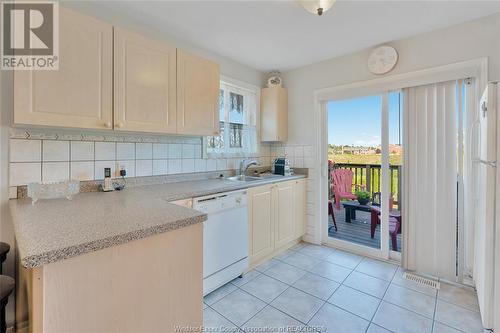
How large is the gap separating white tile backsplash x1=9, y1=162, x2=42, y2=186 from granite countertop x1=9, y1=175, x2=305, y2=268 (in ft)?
0.45

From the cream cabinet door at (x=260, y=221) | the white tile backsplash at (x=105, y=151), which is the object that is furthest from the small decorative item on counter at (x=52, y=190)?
the cream cabinet door at (x=260, y=221)

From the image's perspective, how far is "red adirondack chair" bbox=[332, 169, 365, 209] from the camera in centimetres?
310

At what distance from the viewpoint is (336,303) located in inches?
72.6

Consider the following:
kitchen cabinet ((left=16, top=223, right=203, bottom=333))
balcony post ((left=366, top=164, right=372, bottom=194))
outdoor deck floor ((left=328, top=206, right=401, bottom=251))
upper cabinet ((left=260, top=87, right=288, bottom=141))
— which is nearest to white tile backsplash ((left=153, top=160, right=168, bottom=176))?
kitchen cabinet ((left=16, top=223, right=203, bottom=333))

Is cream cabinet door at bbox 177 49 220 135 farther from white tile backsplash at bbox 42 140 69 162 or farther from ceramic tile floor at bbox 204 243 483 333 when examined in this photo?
ceramic tile floor at bbox 204 243 483 333

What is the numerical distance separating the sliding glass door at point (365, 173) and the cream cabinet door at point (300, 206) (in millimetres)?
334

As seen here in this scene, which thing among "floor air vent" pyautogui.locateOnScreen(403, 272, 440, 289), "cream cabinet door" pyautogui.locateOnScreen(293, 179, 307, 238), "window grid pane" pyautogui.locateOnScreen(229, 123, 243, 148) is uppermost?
"window grid pane" pyautogui.locateOnScreen(229, 123, 243, 148)

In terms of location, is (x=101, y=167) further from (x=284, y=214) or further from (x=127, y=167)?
(x=284, y=214)

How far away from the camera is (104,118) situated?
158cm

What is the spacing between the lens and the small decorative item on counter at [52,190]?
1408 millimetres

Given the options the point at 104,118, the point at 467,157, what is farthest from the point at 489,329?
the point at 104,118

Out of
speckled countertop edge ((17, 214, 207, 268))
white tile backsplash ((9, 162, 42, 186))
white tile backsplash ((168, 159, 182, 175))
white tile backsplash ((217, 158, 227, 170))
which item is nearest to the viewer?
speckled countertop edge ((17, 214, 207, 268))

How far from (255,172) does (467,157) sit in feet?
7.09

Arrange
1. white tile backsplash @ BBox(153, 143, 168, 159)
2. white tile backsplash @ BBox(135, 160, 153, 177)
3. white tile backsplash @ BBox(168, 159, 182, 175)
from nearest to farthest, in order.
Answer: white tile backsplash @ BBox(135, 160, 153, 177) → white tile backsplash @ BBox(153, 143, 168, 159) → white tile backsplash @ BBox(168, 159, 182, 175)
